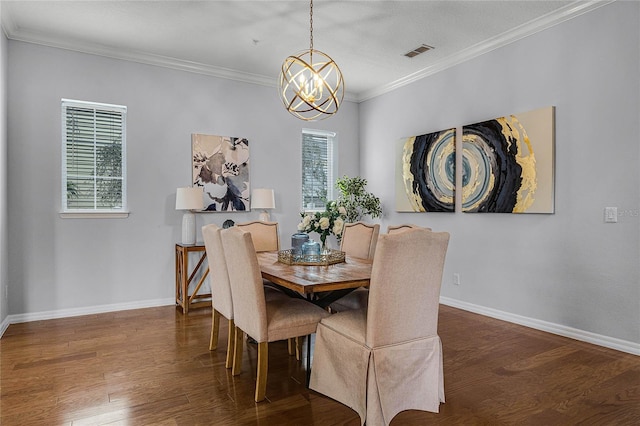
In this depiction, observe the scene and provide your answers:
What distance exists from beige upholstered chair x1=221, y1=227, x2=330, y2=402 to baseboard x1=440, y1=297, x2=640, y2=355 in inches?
92.1

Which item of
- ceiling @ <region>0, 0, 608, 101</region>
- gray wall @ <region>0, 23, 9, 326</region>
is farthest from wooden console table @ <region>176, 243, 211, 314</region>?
ceiling @ <region>0, 0, 608, 101</region>

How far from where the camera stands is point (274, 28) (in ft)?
12.2

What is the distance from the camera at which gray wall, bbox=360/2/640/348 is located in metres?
3.05

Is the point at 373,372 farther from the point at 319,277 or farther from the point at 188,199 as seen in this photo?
the point at 188,199

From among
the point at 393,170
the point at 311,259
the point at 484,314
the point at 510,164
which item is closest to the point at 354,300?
the point at 311,259

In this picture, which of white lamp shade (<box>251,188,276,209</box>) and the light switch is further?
white lamp shade (<box>251,188,276,209</box>)

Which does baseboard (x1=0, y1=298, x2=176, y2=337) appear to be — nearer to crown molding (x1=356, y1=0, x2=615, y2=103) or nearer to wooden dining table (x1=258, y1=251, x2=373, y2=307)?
wooden dining table (x1=258, y1=251, x2=373, y2=307)

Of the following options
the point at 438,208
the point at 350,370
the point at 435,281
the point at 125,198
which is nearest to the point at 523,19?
the point at 438,208

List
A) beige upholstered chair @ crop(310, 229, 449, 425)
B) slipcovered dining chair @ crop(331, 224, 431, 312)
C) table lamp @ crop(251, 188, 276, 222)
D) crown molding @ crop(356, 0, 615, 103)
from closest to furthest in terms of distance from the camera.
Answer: beige upholstered chair @ crop(310, 229, 449, 425) < slipcovered dining chair @ crop(331, 224, 431, 312) < crown molding @ crop(356, 0, 615, 103) < table lamp @ crop(251, 188, 276, 222)

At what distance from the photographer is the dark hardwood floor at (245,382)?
6.95ft

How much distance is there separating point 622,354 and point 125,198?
4.83 m

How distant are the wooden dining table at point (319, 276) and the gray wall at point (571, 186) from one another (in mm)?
1819

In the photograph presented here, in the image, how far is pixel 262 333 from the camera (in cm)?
227

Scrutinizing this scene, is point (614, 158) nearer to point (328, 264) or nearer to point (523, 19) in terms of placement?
point (523, 19)
